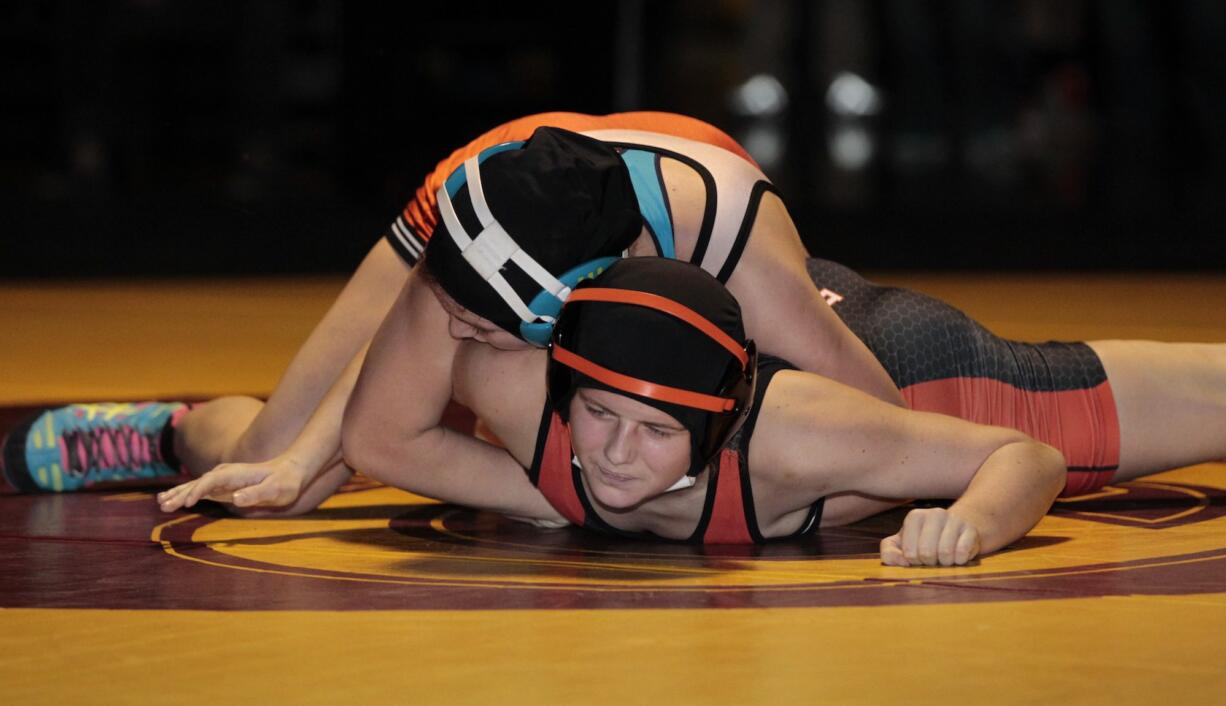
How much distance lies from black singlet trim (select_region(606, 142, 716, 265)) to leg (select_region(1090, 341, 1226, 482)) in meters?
0.91

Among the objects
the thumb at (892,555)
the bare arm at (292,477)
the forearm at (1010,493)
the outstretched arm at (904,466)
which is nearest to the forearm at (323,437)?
the bare arm at (292,477)

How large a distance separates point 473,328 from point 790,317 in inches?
22.7

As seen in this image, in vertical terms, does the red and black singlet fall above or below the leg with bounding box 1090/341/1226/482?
below

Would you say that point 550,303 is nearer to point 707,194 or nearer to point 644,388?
point 644,388

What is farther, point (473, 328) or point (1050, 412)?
point (1050, 412)

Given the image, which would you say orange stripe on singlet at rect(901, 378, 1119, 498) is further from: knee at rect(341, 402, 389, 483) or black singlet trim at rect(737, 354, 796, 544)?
knee at rect(341, 402, 389, 483)

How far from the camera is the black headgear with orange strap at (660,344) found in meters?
2.61

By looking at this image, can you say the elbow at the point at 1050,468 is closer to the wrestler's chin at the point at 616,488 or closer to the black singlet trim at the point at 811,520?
the black singlet trim at the point at 811,520

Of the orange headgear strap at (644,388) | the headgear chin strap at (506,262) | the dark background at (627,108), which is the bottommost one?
the orange headgear strap at (644,388)

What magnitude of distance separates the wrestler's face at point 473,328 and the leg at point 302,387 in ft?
2.92

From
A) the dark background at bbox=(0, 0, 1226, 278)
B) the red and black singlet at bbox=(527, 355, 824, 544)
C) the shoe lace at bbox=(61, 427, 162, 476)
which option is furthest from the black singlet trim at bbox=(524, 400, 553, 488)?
the dark background at bbox=(0, 0, 1226, 278)

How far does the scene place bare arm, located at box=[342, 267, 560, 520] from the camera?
3.01 m

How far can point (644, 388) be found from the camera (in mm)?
2598

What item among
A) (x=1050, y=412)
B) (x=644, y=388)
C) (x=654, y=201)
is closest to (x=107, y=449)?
(x=654, y=201)
